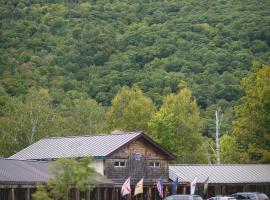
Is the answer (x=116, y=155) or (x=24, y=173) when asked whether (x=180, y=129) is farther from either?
(x=24, y=173)

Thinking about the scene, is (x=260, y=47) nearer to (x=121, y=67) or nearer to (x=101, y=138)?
(x=121, y=67)

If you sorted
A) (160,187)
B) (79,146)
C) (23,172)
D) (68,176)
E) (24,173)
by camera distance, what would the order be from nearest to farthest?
(68,176), (24,173), (23,172), (160,187), (79,146)

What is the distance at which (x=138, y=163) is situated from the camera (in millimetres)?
72688

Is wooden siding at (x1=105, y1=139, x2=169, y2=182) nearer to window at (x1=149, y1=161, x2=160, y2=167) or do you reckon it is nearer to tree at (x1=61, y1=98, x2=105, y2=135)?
window at (x1=149, y1=161, x2=160, y2=167)

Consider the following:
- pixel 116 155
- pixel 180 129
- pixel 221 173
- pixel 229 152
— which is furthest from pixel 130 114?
pixel 116 155

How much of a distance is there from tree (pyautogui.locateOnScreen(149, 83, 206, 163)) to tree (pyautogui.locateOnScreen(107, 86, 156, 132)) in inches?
87.3

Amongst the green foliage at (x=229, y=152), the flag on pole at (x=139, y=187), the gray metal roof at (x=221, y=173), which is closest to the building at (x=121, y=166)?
the gray metal roof at (x=221, y=173)

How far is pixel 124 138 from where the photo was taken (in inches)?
2817

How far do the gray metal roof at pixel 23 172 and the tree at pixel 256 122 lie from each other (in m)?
34.4

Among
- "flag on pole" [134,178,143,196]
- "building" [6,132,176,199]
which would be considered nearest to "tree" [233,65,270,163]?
"building" [6,132,176,199]

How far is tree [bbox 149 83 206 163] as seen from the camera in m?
99.8

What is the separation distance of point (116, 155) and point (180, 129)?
34413mm

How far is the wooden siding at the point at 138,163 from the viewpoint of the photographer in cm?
7012

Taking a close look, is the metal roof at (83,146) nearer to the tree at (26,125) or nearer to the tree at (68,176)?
the tree at (68,176)
